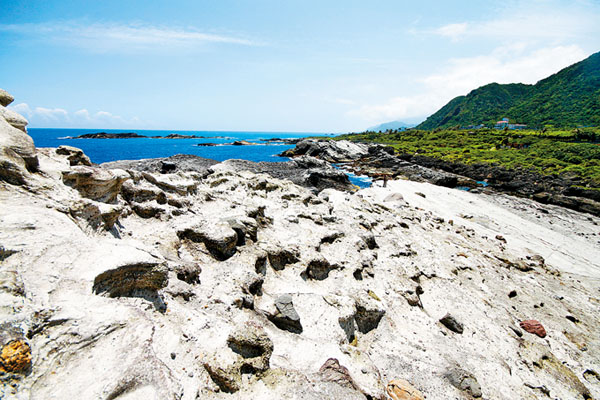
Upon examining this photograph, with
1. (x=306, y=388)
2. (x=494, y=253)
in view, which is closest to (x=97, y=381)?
(x=306, y=388)

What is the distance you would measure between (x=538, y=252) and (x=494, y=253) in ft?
28.9

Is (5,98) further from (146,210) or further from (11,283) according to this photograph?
A: (11,283)

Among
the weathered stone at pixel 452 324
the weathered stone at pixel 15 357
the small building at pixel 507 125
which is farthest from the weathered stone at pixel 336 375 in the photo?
the small building at pixel 507 125

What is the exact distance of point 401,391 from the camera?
344 inches

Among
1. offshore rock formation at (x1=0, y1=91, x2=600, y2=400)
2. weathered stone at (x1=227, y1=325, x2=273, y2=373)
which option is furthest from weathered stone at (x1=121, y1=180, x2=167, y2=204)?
weathered stone at (x1=227, y1=325, x2=273, y2=373)

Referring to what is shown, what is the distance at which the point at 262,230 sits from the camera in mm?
16578

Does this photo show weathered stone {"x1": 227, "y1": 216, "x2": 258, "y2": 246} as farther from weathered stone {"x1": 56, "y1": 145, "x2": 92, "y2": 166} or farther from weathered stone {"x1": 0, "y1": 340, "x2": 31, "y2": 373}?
weathered stone {"x1": 0, "y1": 340, "x2": 31, "y2": 373}

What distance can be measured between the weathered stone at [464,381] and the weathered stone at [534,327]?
8.20 m

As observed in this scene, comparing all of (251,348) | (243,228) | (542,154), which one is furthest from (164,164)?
(542,154)

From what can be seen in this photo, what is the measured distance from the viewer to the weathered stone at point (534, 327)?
Result: 15.2 metres

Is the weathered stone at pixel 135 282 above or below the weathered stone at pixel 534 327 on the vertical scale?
above

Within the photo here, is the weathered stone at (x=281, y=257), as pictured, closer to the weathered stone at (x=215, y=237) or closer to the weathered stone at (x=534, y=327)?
the weathered stone at (x=215, y=237)

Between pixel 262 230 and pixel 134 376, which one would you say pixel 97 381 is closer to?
pixel 134 376

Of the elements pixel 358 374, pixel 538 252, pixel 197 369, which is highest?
pixel 197 369
